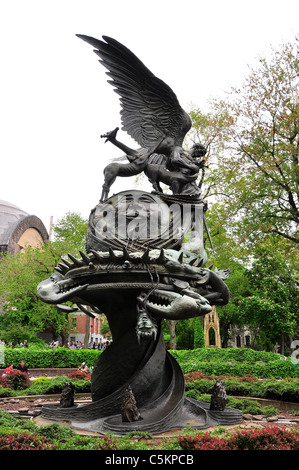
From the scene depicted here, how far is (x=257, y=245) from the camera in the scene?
1955 cm

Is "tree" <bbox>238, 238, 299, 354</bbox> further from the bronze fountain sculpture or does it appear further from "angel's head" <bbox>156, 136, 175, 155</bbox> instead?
the bronze fountain sculpture

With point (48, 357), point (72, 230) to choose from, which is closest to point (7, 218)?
point (72, 230)

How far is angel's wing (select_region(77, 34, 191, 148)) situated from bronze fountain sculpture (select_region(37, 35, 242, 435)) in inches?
0.8

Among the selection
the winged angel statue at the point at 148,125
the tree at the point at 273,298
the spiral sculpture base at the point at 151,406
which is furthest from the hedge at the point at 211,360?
the winged angel statue at the point at 148,125

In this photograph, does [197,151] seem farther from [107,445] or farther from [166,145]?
[107,445]

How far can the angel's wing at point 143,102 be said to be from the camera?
8453mm

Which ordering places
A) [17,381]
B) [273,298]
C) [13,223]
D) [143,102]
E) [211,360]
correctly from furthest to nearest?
[13,223] → [273,298] → [211,360] → [17,381] → [143,102]

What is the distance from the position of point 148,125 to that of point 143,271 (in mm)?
3656

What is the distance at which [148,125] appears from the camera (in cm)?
890

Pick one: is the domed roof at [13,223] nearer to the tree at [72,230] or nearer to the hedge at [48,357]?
the tree at [72,230]

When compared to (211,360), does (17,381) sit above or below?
below
